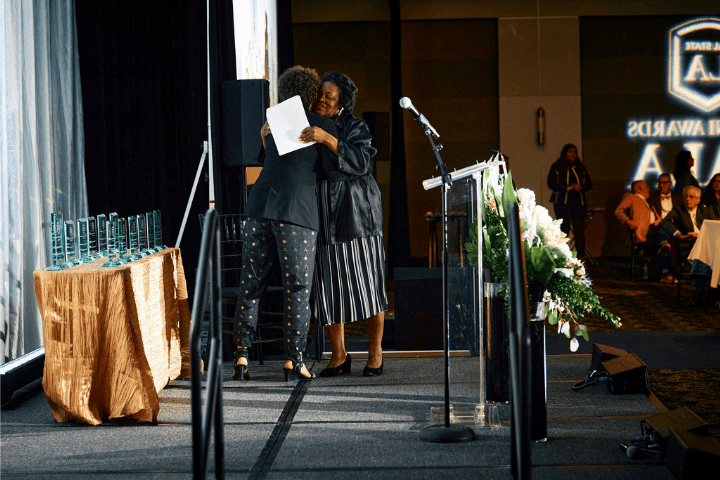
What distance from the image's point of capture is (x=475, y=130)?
10.2 meters

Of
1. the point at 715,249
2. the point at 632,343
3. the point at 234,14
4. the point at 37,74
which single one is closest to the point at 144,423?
the point at 37,74

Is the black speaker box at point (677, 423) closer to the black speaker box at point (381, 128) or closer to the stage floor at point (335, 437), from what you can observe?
the stage floor at point (335, 437)

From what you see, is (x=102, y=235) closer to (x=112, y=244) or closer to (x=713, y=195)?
(x=112, y=244)

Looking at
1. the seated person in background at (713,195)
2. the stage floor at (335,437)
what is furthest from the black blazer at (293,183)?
the seated person in background at (713,195)

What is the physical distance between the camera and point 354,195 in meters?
3.72

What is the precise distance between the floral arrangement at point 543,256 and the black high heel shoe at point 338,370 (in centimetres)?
121

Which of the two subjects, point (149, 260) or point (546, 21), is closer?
point (149, 260)

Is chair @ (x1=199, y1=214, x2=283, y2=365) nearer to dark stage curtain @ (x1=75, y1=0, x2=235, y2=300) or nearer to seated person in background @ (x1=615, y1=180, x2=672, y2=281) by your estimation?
dark stage curtain @ (x1=75, y1=0, x2=235, y2=300)

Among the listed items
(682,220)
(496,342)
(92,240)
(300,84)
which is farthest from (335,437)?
(682,220)

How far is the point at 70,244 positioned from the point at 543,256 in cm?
189

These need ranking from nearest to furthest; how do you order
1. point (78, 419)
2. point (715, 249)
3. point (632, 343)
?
point (78, 419) → point (632, 343) → point (715, 249)

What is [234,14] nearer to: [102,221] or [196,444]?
[102,221]

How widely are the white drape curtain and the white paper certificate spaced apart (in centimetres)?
131

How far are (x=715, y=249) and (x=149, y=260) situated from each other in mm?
4201
